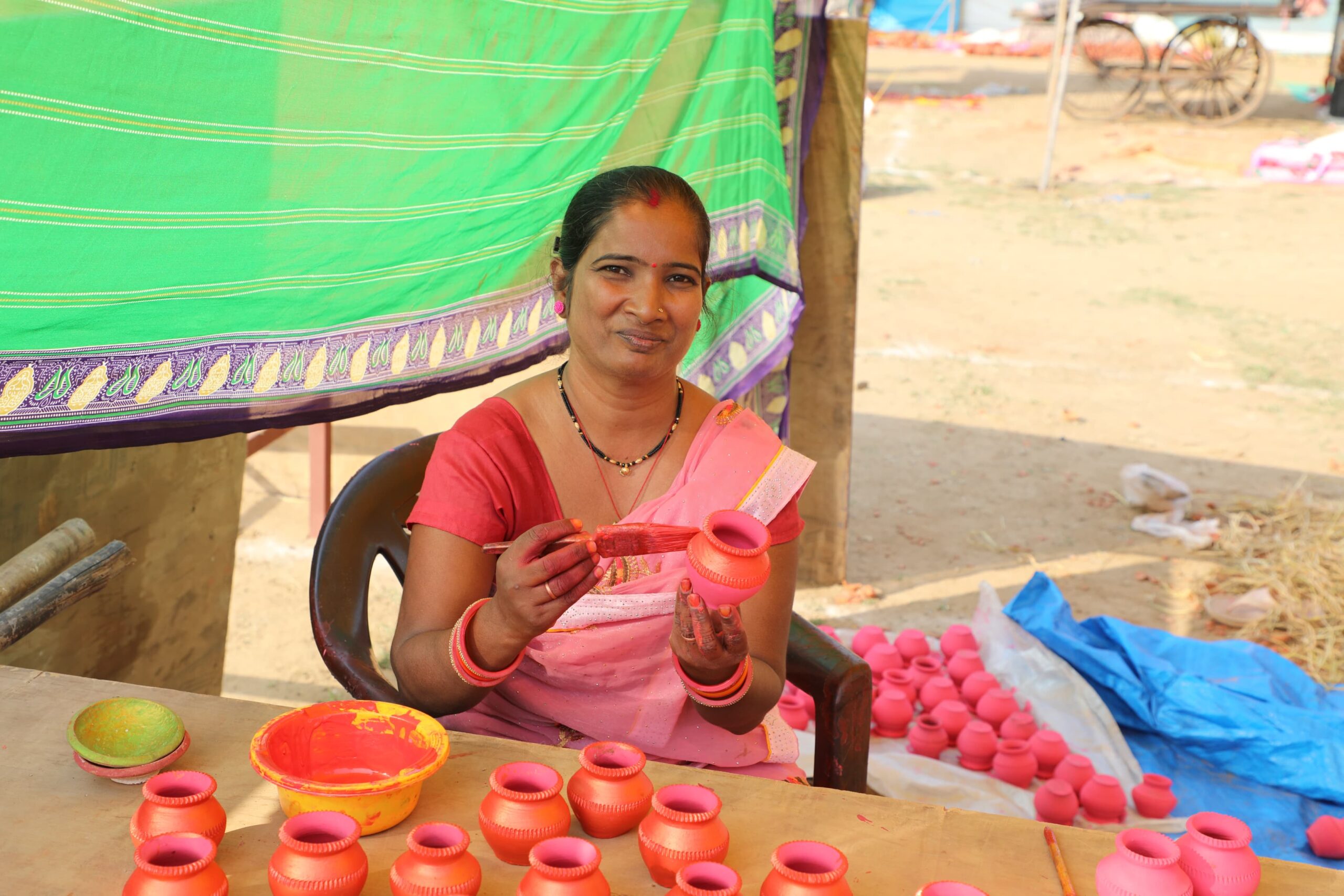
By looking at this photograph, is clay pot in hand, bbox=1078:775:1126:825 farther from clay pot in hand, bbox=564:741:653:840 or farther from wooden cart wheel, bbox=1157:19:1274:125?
wooden cart wheel, bbox=1157:19:1274:125

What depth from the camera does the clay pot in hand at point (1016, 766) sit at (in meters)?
3.35

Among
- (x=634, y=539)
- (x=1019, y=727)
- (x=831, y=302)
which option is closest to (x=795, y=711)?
(x=1019, y=727)

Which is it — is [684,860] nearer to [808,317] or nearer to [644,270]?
[644,270]

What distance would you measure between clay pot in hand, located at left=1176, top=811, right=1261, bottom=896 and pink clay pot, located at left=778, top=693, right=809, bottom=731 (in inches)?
87.9

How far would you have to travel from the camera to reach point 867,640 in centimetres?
413

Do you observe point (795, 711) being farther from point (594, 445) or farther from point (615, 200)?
point (615, 200)

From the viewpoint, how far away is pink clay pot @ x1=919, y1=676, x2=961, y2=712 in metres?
3.71

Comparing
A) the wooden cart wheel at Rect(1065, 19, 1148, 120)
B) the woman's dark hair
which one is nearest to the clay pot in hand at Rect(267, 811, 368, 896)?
the woman's dark hair

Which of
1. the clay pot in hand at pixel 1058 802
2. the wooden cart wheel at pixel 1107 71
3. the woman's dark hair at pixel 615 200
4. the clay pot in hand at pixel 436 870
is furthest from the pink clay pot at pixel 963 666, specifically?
the wooden cart wheel at pixel 1107 71

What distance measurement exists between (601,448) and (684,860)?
95 centimetres

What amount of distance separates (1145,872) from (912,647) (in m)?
2.74

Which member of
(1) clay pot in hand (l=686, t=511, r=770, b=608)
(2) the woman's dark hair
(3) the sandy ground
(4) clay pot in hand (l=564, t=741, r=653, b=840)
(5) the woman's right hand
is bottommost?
(3) the sandy ground

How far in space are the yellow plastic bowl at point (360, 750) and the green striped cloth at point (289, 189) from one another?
0.64 m

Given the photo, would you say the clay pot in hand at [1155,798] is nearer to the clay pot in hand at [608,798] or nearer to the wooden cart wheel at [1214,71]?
the clay pot in hand at [608,798]
